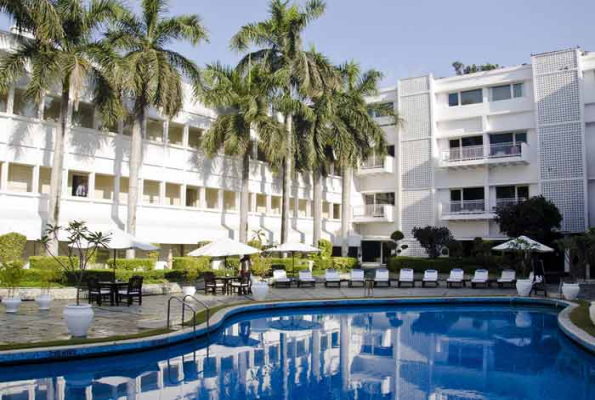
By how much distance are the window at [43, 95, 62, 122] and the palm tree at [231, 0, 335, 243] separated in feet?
32.8

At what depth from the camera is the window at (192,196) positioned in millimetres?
32406

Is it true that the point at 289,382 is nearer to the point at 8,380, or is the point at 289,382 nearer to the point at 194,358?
the point at 194,358

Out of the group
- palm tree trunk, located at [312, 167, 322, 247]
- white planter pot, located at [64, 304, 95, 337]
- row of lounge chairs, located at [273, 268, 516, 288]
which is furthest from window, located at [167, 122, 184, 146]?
white planter pot, located at [64, 304, 95, 337]

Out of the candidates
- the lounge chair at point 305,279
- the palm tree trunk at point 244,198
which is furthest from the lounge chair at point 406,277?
the palm tree trunk at point 244,198

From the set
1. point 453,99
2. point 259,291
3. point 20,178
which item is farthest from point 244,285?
point 453,99

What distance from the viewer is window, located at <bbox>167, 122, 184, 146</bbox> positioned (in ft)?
105

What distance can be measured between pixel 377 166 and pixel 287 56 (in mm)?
14432

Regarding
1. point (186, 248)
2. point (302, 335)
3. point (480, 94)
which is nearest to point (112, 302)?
point (302, 335)

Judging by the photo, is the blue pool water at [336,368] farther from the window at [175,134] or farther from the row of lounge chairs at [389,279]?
the window at [175,134]

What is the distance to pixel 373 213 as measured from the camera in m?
43.0

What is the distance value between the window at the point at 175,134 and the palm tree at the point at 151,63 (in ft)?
17.7

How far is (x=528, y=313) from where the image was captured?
2080cm

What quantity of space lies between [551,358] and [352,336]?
5053 millimetres

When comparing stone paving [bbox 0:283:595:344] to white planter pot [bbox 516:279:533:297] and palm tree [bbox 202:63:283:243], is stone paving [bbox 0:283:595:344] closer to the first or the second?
white planter pot [bbox 516:279:533:297]
